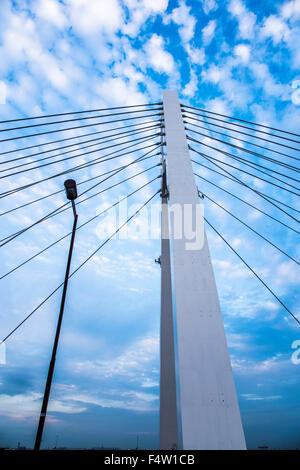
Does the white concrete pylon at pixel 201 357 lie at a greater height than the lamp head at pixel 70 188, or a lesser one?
lesser

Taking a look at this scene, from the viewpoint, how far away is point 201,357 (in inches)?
195

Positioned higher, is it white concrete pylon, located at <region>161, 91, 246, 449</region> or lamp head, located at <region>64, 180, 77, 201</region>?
lamp head, located at <region>64, 180, 77, 201</region>

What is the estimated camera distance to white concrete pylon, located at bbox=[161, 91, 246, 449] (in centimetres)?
446

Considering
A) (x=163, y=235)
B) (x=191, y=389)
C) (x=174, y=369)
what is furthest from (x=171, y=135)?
(x=174, y=369)

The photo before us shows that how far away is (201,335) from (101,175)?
654cm

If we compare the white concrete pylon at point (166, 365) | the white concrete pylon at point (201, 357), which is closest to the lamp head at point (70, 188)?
the white concrete pylon at point (201, 357)

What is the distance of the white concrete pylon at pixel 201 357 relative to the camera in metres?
4.46

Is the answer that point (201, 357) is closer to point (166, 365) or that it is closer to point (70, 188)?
point (70, 188)

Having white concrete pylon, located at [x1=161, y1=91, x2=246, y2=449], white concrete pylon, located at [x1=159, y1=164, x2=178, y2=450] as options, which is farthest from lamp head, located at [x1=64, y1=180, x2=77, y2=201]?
white concrete pylon, located at [x1=159, y1=164, x2=178, y2=450]

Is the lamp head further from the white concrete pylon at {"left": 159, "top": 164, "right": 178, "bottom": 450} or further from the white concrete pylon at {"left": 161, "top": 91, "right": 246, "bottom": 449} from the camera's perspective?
the white concrete pylon at {"left": 159, "top": 164, "right": 178, "bottom": 450}

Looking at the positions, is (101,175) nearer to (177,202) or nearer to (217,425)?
(177,202)

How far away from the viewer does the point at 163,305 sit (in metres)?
12.3

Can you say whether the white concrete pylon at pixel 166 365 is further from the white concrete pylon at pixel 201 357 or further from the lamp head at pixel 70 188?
the lamp head at pixel 70 188

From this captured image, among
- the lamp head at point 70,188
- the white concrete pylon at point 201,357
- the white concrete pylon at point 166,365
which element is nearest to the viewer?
the white concrete pylon at point 201,357
